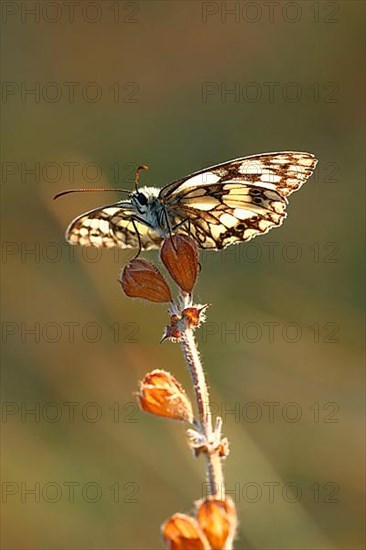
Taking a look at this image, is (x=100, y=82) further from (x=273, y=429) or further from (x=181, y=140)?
(x=273, y=429)

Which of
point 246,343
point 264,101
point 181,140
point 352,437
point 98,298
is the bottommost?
point 352,437

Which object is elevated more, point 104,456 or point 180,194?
point 104,456

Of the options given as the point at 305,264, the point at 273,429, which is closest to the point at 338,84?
the point at 305,264

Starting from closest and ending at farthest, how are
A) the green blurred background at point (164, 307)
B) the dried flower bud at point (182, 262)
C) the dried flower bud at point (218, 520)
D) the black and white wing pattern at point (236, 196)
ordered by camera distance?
1. the dried flower bud at point (218, 520)
2. the dried flower bud at point (182, 262)
3. the black and white wing pattern at point (236, 196)
4. the green blurred background at point (164, 307)

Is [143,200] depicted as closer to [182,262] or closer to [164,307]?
[182,262]

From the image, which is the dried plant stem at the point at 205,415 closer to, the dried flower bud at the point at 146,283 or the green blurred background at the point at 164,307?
the dried flower bud at the point at 146,283

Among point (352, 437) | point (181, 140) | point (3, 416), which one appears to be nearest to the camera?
point (352, 437)

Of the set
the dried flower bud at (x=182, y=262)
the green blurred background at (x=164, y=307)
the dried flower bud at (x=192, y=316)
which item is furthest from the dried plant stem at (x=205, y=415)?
the green blurred background at (x=164, y=307)
